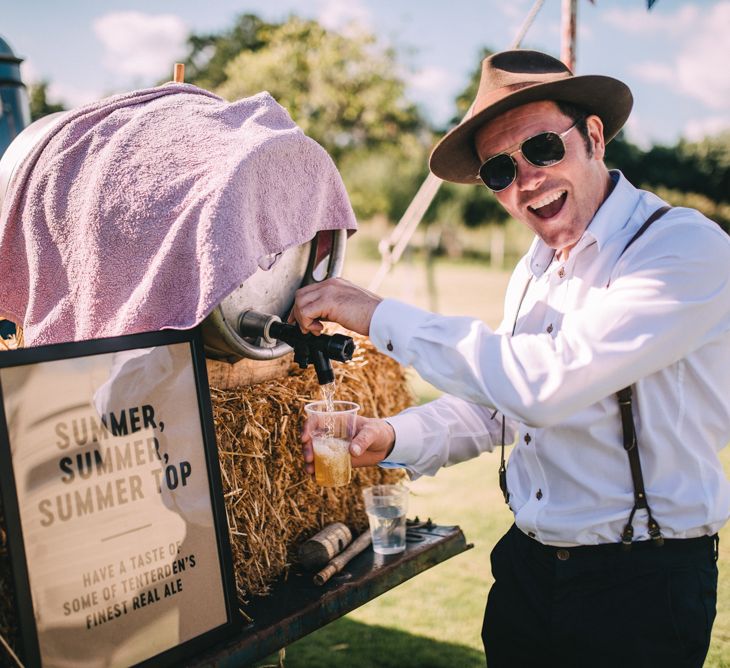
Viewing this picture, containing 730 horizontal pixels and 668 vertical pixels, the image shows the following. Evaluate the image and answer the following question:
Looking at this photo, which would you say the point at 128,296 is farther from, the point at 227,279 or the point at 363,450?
the point at 363,450

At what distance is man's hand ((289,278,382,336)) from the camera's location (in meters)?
1.88

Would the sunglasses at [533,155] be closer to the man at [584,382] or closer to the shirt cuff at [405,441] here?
the man at [584,382]

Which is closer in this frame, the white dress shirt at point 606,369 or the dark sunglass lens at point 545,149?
the white dress shirt at point 606,369

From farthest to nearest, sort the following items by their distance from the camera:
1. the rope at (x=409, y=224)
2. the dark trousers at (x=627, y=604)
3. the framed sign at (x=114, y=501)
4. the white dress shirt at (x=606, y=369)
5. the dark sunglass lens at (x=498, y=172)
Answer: the rope at (x=409, y=224) < the dark sunglass lens at (x=498, y=172) < the dark trousers at (x=627, y=604) < the white dress shirt at (x=606, y=369) < the framed sign at (x=114, y=501)

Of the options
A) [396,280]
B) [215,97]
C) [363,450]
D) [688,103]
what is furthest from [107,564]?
[688,103]

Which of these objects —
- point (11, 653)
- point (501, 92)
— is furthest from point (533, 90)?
point (11, 653)

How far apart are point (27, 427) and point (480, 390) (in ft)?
3.29

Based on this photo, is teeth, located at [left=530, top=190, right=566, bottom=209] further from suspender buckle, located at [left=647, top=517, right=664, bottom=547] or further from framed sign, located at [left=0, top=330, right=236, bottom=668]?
framed sign, located at [left=0, top=330, right=236, bottom=668]

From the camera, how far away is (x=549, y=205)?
217cm

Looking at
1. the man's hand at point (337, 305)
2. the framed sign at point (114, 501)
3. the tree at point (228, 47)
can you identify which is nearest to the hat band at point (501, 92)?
the man's hand at point (337, 305)

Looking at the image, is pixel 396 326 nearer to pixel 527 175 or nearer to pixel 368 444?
pixel 368 444

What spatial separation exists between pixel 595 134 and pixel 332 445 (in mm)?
1260

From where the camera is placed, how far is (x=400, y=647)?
3705 mm

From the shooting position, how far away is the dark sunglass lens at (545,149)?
206 cm
